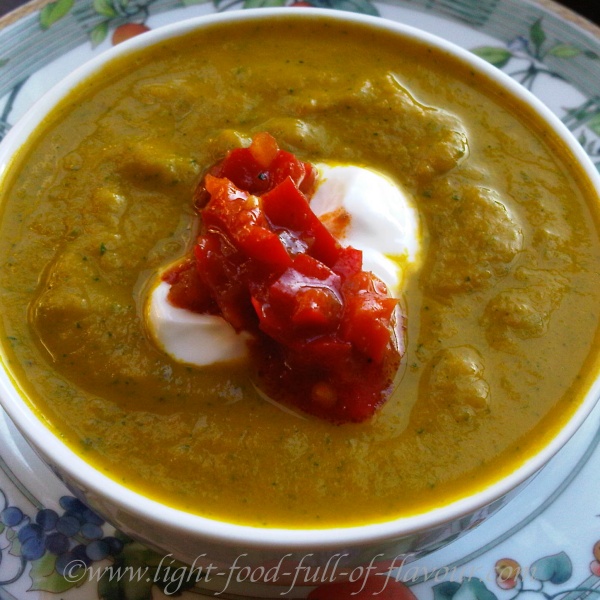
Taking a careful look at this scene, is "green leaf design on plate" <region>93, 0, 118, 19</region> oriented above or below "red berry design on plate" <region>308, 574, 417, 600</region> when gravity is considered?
above

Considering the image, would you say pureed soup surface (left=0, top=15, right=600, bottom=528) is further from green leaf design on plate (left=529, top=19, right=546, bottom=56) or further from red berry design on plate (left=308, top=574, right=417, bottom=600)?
green leaf design on plate (left=529, top=19, right=546, bottom=56)

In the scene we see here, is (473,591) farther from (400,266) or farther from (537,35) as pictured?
(537,35)

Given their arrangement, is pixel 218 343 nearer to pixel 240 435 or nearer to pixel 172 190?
pixel 240 435

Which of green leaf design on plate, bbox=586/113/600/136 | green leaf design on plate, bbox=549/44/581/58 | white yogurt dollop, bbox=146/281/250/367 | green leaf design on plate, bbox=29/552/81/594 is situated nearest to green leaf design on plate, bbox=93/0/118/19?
white yogurt dollop, bbox=146/281/250/367

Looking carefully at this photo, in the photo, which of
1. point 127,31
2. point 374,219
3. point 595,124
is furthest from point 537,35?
point 127,31

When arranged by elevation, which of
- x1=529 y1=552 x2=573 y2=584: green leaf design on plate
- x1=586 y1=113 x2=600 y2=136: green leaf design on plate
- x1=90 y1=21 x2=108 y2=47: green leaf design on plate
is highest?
x1=586 y1=113 x2=600 y2=136: green leaf design on plate

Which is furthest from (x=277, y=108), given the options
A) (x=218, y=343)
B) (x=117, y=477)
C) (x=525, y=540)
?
(x=525, y=540)

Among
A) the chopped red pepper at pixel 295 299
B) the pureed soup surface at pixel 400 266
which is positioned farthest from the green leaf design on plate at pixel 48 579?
the chopped red pepper at pixel 295 299
